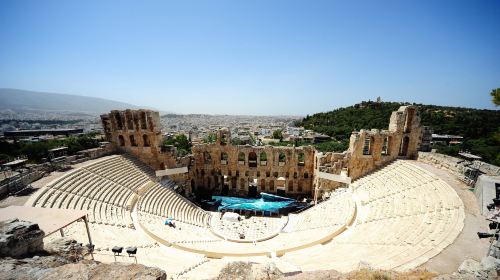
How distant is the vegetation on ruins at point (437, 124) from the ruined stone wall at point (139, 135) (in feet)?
119

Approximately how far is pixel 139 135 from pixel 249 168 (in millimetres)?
13752

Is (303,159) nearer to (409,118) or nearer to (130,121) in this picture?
(409,118)

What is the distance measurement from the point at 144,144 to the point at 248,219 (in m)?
15.0

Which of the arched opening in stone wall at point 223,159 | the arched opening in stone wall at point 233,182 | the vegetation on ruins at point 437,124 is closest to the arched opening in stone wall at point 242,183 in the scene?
the arched opening in stone wall at point 233,182

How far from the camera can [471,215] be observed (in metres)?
12.6

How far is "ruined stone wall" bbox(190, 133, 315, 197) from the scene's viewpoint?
89.6 ft

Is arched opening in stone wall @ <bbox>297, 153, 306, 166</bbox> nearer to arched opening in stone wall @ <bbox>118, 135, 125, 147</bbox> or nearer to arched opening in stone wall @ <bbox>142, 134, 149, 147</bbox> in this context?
arched opening in stone wall @ <bbox>142, 134, 149, 147</bbox>

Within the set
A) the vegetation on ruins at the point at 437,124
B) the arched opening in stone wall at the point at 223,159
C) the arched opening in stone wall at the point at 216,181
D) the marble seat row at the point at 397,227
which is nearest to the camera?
the marble seat row at the point at 397,227

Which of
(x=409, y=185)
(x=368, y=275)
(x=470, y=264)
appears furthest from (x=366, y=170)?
(x=368, y=275)

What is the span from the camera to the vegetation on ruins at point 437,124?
39594 mm

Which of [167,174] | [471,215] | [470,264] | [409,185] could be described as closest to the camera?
[470,264]

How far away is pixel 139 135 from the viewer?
2562cm

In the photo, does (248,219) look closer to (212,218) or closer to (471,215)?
(212,218)

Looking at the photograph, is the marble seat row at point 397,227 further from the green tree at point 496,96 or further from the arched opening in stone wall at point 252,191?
the arched opening in stone wall at point 252,191
